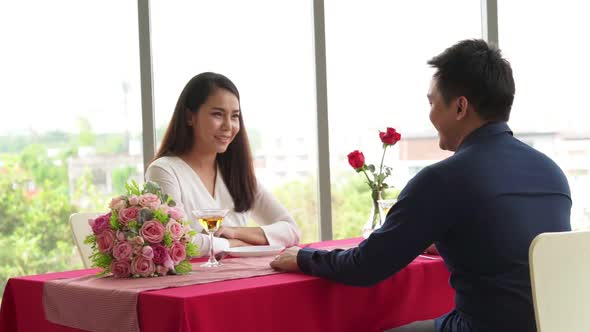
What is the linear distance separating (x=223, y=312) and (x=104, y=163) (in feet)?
7.89

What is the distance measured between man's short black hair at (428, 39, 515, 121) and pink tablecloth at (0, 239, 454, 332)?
54cm

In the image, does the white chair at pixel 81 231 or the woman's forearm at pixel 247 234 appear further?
the white chair at pixel 81 231

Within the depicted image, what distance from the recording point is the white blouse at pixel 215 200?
303 cm

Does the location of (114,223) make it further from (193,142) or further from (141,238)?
(193,142)

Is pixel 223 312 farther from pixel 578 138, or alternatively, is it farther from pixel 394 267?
pixel 578 138

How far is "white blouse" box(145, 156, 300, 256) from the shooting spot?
3031 mm

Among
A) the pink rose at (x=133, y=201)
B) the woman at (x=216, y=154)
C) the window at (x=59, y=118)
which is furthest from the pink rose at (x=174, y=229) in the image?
the window at (x=59, y=118)

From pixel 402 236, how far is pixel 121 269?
751 millimetres

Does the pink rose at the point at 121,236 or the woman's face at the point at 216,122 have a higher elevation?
the woman's face at the point at 216,122

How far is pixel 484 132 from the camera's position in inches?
85.7

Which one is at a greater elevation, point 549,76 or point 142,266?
point 549,76

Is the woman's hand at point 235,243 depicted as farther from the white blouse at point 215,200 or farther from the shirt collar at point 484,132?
the shirt collar at point 484,132

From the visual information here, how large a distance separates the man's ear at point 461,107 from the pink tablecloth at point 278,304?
0.49 m

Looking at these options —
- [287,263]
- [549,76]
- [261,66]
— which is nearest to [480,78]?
[287,263]
